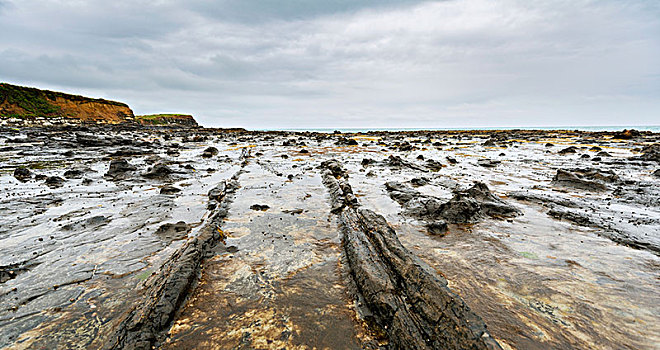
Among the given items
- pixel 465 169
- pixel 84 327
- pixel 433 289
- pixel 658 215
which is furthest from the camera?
pixel 465 169

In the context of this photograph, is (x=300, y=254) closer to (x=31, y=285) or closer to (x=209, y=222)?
(x=209, y=222)

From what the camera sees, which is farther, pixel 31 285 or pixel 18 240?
pixel 18 240

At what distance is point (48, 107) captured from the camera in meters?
53.0

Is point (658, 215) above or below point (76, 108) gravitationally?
below

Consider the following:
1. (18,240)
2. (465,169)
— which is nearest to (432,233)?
(18,240)

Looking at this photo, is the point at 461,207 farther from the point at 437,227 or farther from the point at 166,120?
the point at 166,120

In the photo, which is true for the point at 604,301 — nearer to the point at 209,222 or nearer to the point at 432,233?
the point at 432,233

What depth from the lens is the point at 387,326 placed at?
10.6ft

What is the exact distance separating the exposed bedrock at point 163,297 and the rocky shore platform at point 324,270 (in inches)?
1.0

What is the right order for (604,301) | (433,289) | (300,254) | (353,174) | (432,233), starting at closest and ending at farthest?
(433,289)
(604,301)
(300,254)
(432,233)
(353,174)

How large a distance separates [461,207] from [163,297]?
7195 millimetres

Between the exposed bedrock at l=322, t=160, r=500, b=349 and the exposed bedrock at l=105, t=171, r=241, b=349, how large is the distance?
2731 mm

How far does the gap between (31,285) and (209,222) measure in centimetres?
313

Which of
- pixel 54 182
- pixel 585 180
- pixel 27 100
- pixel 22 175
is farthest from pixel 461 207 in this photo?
pixel 27 100
